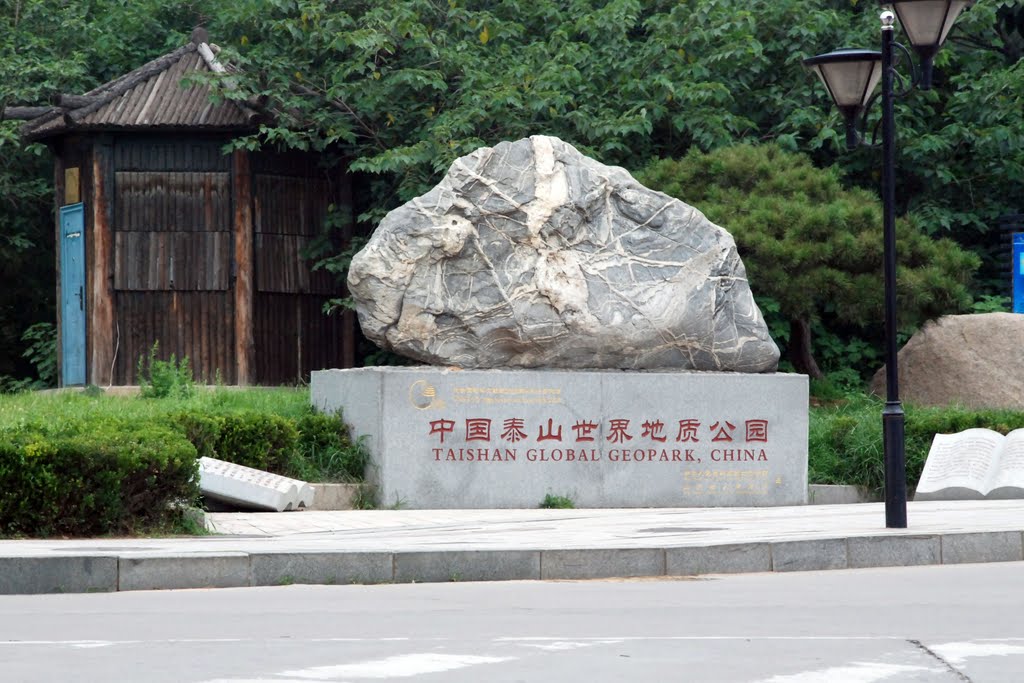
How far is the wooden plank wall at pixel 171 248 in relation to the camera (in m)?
21.7

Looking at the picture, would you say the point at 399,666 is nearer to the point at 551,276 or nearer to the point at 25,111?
the point at 551,276

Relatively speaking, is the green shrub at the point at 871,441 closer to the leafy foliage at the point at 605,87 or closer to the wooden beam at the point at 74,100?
the leafy foliage at the point at 605,87

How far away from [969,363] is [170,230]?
10669 mm

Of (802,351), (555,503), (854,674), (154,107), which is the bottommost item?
(854,674)

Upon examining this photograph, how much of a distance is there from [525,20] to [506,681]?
17817 millimetres

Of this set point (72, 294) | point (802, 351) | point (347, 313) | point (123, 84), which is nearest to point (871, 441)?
point (802, 351)

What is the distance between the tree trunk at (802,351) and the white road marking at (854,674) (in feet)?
47.8

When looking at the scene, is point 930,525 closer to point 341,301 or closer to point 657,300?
point 657,300

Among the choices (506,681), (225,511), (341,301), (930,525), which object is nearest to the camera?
(506,681)

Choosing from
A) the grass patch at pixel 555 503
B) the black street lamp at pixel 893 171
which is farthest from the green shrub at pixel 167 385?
the black street lamp at pixel 893 171

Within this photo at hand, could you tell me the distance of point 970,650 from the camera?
6.99m

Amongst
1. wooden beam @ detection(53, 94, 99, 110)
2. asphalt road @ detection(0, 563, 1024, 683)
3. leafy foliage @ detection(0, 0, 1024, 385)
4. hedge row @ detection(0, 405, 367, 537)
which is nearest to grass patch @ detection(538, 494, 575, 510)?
hedge row @ detection(0, 405, 367, 537)

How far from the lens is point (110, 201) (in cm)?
2158

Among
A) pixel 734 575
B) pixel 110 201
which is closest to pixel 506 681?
pixel 734 575
